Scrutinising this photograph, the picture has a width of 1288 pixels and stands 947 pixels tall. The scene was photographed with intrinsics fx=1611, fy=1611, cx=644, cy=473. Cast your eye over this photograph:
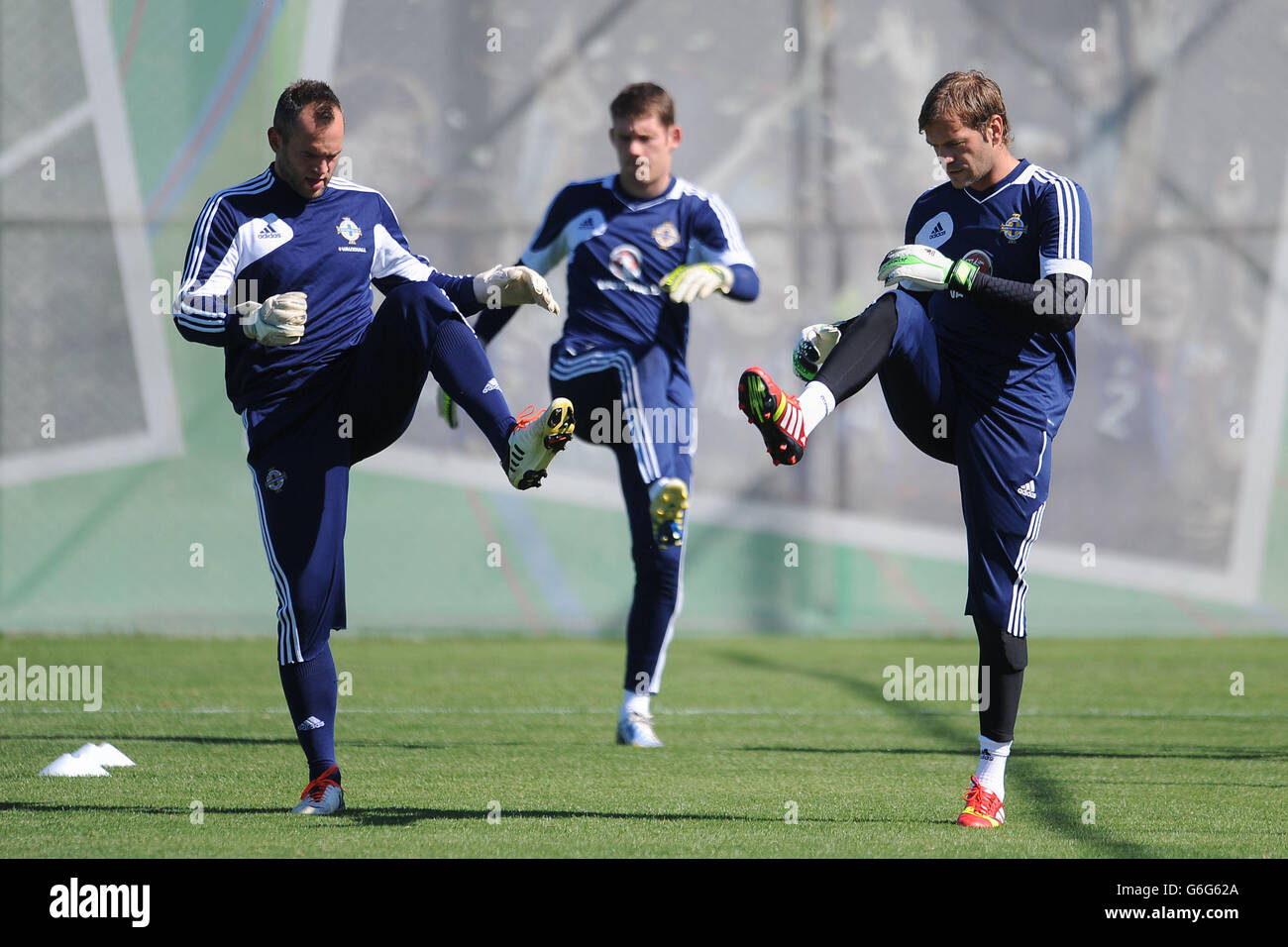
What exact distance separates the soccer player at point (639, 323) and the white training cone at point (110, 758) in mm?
1713

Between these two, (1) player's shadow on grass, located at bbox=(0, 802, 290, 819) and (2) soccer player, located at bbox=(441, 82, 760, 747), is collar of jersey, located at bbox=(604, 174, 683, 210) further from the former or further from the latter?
(1) player's shadow on grass, located at bbox=(0, 802, 290, 819)

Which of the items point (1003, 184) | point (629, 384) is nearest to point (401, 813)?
point (629, 384)

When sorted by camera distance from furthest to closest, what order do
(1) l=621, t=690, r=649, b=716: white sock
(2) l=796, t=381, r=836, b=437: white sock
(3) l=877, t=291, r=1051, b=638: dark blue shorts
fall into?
(1) l=621, t=690, r=649, b=716: white sock → (3) l=877, t=291, r=1051, b=638: dark blue shorts → (2) l=796, t=381, r=836, b=437: white sock

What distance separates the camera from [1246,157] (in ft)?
33.3

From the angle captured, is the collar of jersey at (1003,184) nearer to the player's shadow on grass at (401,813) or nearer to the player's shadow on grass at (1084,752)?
the player's shadow on grass at (401,813)

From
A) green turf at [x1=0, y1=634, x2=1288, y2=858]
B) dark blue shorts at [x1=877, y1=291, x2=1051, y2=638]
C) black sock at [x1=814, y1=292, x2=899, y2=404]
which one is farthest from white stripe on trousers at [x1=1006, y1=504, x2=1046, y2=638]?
black sock at [x1=814, y1=292, x2=899, y2=404]

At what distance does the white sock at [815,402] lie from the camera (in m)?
3.89

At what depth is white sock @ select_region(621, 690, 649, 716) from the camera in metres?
5.85

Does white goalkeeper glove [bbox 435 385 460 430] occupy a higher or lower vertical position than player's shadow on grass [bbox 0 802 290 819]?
higher

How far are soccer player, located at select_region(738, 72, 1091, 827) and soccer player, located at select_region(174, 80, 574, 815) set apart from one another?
0.96m

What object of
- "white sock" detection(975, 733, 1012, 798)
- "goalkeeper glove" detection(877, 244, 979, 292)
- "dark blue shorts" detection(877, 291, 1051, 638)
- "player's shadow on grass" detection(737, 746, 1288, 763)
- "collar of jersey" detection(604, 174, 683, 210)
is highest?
"collar of jersey" detection(604, 174, 683, 210)

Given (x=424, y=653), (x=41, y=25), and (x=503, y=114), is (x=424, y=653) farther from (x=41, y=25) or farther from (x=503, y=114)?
(x=41, y=25)

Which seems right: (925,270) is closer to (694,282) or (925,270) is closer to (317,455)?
(694,282)

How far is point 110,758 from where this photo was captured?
5.17m
